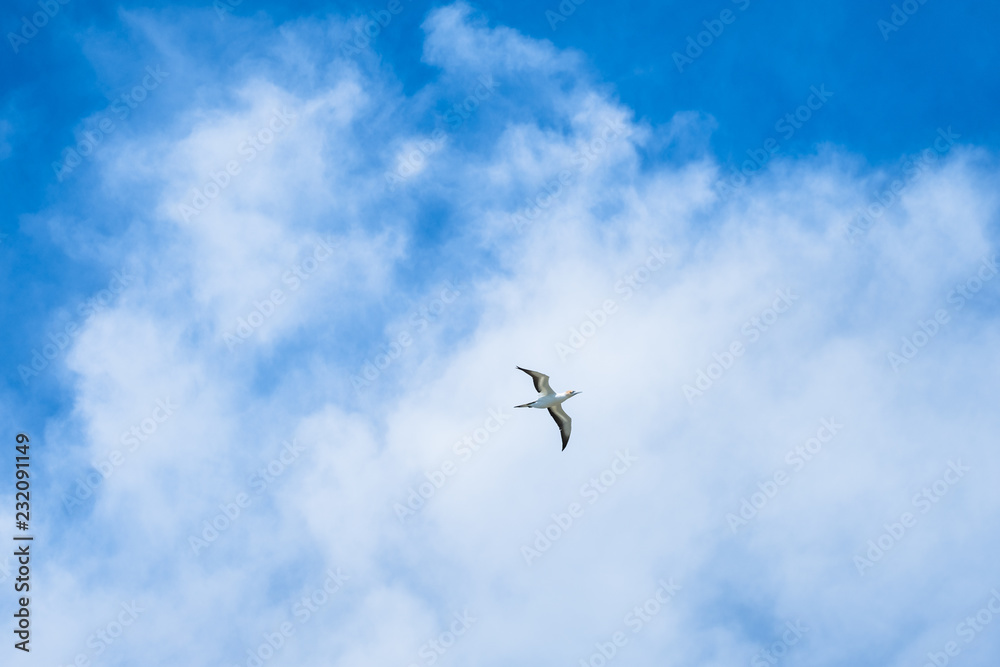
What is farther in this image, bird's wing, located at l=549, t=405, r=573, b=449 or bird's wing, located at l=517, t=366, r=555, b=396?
bird's wing, located at l=549, t=405, r=573, b=449

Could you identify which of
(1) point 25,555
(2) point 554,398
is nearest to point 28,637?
(1) point 25,555

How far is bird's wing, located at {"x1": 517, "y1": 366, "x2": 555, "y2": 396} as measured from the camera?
85625 millimetres

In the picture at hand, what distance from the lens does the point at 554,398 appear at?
87.3 meters

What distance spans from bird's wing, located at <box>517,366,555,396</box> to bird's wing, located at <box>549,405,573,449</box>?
284 centimetres

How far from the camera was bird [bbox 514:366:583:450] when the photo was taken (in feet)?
282

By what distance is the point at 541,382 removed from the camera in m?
86.5

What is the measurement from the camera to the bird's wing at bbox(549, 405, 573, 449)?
3524 inches

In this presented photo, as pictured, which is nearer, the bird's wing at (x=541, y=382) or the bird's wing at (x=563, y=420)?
the bird's wing at (x=541, y=382)

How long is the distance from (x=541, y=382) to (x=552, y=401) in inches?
104

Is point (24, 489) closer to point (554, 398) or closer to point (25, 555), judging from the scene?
point (25, 555)

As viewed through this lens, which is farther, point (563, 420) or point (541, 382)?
point (563, 420)

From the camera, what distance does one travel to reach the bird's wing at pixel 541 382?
281 feet

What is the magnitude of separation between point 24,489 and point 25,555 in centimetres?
588

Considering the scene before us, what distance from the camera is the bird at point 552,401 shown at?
85.9 m
